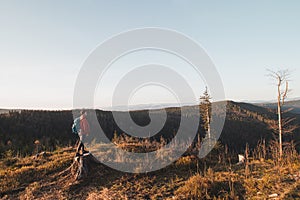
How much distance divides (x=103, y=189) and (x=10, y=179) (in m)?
4.32

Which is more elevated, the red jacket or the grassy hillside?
the red jacket

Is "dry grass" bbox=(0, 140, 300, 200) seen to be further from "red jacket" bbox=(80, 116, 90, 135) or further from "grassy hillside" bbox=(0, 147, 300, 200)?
"red jacket" bbox=(80, 116, 90, 135)

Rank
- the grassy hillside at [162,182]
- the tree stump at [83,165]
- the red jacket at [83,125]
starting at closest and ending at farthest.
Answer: the grassy hillside at [162,182], the tree stump at [83,165], the red jacket at [83,125]

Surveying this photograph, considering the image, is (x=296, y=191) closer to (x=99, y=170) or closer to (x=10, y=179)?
(x=99, y=170)

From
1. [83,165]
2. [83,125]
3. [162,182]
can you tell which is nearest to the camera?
[162,182]

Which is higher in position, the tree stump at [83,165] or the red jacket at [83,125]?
the red jacket at [83,125]

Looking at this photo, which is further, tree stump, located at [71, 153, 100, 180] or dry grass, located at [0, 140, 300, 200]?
tree stump, located at [71, 153, 100, 180]

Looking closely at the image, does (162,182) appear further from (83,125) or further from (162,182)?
(83,125)

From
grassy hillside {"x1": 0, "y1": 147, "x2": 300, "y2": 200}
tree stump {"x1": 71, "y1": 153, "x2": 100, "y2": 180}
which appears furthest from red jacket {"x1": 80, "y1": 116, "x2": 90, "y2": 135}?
grassy hillside {"x1": 0, "y1": 147, "x2": 300, "y2": 200}

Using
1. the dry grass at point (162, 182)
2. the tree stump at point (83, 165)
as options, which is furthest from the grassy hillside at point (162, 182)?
the tree stump at point (83, 165)

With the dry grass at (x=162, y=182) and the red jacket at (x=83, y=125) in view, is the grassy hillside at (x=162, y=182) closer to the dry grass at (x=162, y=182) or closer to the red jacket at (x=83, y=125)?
the dry grass at (x=162, y=182)

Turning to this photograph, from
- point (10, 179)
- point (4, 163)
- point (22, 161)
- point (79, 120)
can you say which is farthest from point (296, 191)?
point (4, 163)

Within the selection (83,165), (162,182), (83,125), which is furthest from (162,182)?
(83,125)

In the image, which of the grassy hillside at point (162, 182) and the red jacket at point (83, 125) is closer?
the grassy hillside at point (162, 182)
